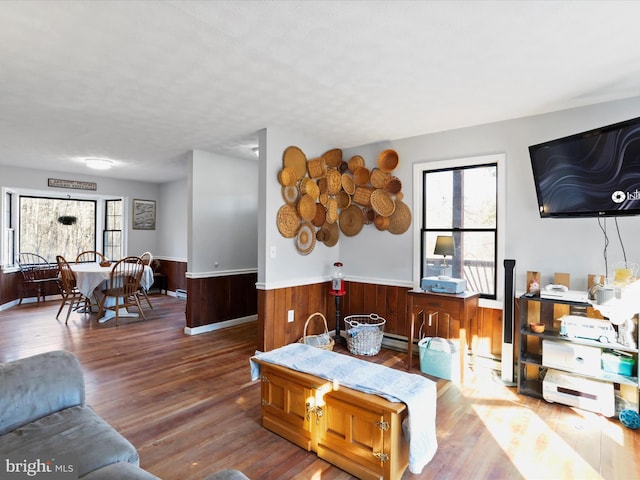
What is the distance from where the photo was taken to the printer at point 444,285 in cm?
330

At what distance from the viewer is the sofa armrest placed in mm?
1639

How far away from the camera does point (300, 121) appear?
3.55 meters

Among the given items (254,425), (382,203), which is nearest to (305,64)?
(382,203)

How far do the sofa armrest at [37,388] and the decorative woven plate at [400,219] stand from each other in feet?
10.6

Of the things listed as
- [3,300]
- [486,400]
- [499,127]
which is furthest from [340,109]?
[3,300]

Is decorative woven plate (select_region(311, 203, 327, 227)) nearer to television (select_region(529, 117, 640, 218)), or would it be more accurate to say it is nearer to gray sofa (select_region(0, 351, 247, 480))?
television (select_region(529, 117, 640, 218))

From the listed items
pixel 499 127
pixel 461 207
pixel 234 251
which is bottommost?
pixel 234 251

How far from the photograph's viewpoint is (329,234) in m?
4.49

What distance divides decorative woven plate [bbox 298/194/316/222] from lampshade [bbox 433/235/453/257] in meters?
1.46

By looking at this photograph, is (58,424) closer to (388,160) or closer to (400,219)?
(400,219)

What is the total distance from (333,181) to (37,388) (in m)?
3.30

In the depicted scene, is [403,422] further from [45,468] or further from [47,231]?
[47,231]

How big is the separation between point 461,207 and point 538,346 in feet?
4.96

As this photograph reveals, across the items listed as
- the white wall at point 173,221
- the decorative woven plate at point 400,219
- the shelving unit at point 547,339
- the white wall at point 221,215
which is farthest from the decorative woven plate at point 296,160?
the white wall at point 173,221
